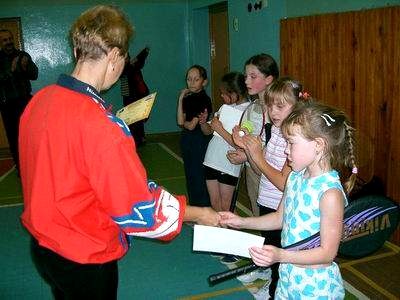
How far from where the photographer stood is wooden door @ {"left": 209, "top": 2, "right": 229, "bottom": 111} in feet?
27.2

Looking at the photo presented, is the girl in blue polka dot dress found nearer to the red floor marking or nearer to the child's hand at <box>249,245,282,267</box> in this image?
the child's hand at <box>249,245,282,267</box>

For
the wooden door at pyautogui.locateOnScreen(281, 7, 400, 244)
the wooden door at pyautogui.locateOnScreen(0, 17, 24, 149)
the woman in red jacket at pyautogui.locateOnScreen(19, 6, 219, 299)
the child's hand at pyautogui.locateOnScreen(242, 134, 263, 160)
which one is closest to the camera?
the woman in red jacket at pyautogui.locateOnScreen(19, 6, 219, 299)

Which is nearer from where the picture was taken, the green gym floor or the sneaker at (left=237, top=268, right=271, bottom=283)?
the green gym floor

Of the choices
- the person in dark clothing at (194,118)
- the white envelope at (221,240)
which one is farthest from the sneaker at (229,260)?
the white envelope at (221,240)

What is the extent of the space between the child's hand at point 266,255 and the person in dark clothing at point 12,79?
5.45 metres

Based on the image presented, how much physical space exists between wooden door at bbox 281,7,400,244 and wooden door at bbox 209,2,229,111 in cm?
382

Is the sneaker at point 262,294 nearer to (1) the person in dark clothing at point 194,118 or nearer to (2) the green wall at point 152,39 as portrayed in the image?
(1) the person in dark clothing at point 194,118

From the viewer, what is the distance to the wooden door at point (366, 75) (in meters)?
3.55

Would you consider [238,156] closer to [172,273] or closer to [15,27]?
[172,273]

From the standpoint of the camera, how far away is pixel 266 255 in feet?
5.02

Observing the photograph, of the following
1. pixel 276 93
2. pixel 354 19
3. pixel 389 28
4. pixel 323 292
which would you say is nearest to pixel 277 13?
pixel 354 19

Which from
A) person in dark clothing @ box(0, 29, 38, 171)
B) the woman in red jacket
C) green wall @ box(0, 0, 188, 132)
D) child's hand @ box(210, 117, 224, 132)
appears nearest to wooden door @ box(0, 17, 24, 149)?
green wall @ box(0, 0, 188, 132)

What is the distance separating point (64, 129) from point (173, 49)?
27.0 ft

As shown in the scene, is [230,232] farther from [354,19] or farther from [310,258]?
[354,19]
